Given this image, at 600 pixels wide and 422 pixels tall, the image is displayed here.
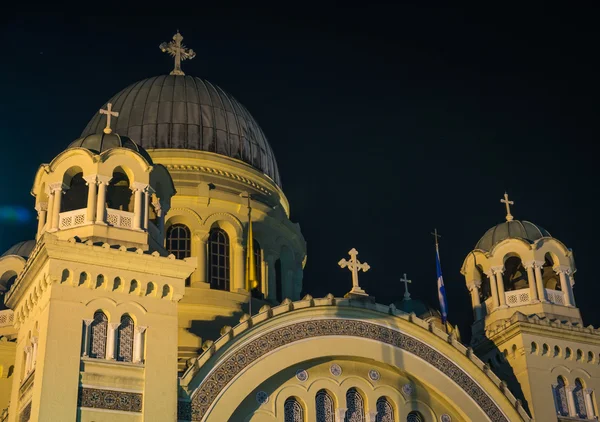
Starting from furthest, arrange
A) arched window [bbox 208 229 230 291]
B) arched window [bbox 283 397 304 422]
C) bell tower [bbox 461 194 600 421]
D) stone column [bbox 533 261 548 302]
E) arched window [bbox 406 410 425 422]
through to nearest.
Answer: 1. arched window [bbox 208 229 230 291]
2. stone column [bbox 533 261 548 302]
3. bell tower [bbox 461 194 600 421]
4. arched window [bbox 406 410 425 422]
5. arched window [bbox 283 397 304 422]

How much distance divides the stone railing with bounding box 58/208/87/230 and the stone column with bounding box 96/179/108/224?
1.33 ft

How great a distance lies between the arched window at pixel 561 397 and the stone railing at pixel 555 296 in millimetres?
2655

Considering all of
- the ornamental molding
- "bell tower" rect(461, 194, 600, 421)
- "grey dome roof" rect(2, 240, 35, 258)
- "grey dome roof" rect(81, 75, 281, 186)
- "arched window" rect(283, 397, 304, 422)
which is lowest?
"arched window" rect(283, 397, 304, 422)

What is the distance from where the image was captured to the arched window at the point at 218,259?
106 feet

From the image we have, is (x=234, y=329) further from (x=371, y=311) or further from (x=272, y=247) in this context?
(x=272, y=247)

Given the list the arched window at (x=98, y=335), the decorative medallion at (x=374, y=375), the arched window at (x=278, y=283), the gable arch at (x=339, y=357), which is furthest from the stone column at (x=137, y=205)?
the arched window at (x=278, y=283)

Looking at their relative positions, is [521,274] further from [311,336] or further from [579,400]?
[311,336]

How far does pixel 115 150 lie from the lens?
86.8 feet

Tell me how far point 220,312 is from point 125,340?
6899mm

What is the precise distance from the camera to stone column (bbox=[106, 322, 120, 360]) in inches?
934

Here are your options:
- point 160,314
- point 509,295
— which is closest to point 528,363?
point 509,295

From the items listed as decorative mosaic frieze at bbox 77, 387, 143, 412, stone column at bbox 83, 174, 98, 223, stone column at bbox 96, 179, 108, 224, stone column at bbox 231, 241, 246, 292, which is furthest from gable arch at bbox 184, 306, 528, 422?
stone column at bbox 231, 241, 246, 292

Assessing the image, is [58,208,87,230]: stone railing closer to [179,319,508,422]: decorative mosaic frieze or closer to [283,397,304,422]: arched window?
[179,319,508,422]: decorative mosaic frieze

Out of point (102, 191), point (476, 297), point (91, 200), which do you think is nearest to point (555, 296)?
point (476, 297)
